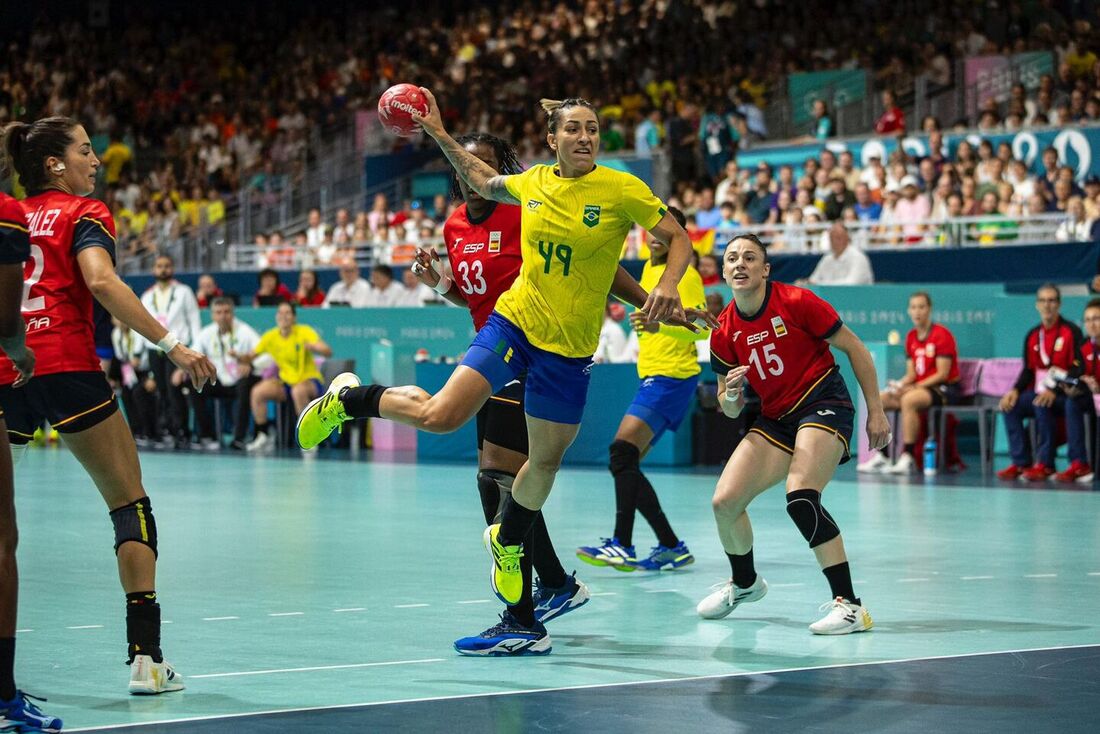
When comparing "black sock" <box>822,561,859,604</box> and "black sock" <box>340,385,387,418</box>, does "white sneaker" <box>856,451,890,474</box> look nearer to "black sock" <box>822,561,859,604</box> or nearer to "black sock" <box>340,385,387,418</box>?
"black sock" <box>822,561,859,604</box>

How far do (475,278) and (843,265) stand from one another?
10.6 m

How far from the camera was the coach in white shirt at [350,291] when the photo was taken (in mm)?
20578

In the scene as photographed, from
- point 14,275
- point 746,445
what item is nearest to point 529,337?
point 746,445

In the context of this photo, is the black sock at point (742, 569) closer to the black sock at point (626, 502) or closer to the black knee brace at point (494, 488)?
the black knee brace at point (494, 488)

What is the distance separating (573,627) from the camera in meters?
7.55

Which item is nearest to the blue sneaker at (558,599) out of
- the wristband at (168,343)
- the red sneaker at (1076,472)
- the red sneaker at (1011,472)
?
the wristband at (168,343)

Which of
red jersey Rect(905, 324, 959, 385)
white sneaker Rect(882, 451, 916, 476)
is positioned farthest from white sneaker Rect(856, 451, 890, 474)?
red jersey Rect(905, 324, 959, 385)

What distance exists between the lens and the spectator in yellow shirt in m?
18.9

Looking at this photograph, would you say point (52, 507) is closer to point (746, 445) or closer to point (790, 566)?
point (790, 566)

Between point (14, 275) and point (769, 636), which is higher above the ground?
point (14, 275)

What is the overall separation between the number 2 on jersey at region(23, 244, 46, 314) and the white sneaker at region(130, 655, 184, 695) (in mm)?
1299

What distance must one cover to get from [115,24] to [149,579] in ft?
108

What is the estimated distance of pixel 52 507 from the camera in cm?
1305

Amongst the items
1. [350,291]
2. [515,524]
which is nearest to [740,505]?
[515,524]
